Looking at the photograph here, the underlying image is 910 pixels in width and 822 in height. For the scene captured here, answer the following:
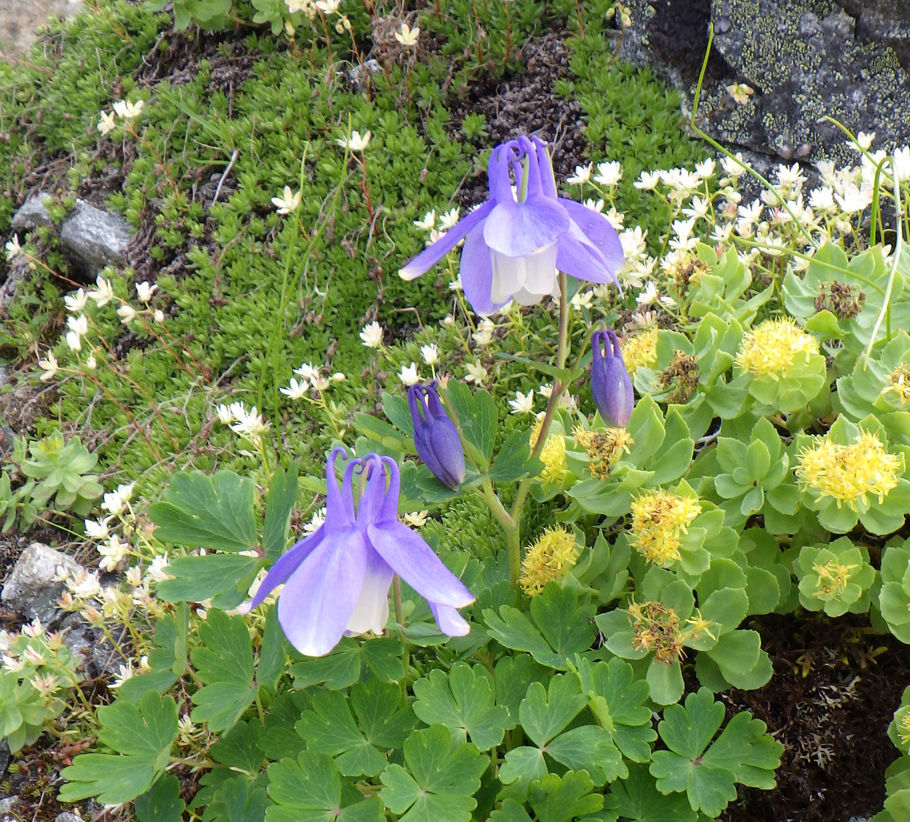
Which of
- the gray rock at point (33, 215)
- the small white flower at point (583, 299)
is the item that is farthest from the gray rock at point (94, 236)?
the small white flower at point (583, 299)

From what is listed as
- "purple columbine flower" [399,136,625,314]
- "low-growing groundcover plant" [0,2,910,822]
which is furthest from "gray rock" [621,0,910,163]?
"purple columbine flower" [399,136,625,314]

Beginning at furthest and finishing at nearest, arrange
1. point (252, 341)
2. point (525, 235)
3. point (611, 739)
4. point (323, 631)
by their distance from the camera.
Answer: point (252, 341)
point (611, 739)
point (525, 235)
point (323, 631)

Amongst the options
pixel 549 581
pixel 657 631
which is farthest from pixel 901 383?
pixel 549 581

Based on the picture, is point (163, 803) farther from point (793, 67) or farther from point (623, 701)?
point (793, 67)

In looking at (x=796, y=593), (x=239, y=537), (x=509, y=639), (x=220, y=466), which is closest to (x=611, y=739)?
(x=509, y=639)

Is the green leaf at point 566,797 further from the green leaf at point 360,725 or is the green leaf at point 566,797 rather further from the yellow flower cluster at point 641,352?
the yellow flower cluster at point 641,352

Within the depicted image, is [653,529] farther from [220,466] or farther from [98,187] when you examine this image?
[98,187]
